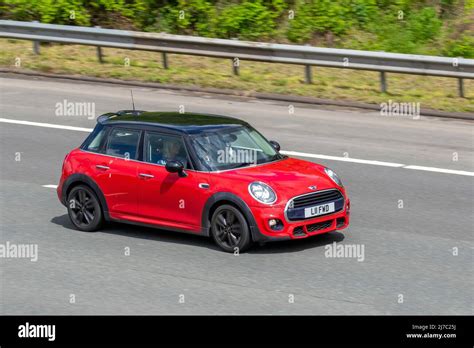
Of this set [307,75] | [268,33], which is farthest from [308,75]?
[268,33]

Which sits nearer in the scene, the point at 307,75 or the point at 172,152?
the point at 172,152

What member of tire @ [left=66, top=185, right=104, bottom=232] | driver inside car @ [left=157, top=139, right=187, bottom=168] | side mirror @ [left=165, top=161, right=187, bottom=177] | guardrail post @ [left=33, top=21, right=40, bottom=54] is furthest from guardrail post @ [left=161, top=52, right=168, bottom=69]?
side mirror @ [left=165, top=161, right=187, bottom=177]

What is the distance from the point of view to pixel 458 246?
1219 centimetres

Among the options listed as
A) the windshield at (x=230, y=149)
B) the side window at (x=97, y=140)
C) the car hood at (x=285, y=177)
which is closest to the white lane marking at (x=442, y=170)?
the windshield at (x=230, y=149)

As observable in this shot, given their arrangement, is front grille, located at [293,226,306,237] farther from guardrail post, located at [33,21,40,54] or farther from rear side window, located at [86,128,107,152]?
guardrail post, located at [33,21,40,54]

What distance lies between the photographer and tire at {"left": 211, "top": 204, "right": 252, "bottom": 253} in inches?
465

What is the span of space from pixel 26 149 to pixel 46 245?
17.3ft

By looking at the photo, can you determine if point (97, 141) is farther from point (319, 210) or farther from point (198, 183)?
point (319, 210)

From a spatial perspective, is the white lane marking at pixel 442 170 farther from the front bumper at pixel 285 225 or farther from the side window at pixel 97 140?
the side window at pixel 97 140

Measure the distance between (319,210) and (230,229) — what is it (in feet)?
3.32

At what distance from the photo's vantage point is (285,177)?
477 inches

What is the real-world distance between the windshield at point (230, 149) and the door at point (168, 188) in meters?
0.19

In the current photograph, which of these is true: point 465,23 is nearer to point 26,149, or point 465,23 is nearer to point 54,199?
point 26,149

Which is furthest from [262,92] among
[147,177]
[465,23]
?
[147,177]
